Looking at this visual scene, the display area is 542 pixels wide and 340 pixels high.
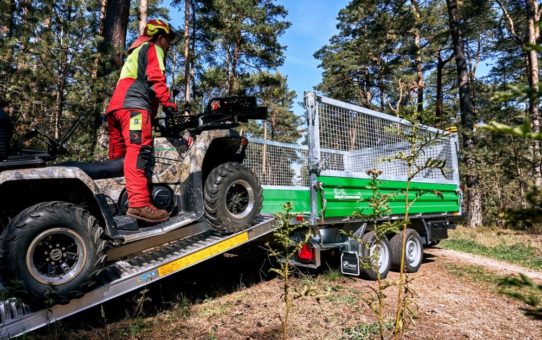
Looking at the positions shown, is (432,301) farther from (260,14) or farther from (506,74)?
(506,74)

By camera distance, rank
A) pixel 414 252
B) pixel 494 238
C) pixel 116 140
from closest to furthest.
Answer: pixel 116 140
pixel 414 252
pixel 494 238

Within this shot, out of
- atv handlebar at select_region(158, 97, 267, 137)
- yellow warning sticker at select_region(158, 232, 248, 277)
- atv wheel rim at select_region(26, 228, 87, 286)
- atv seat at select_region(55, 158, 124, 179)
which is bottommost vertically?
yellow warning sticker at select_region(158, 232, 248, 277)

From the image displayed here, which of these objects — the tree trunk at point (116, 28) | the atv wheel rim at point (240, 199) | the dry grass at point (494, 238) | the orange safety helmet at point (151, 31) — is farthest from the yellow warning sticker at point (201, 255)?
the dry grass at point (494, 238)

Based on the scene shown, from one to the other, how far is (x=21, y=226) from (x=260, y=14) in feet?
61.5

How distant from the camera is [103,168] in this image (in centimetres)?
340

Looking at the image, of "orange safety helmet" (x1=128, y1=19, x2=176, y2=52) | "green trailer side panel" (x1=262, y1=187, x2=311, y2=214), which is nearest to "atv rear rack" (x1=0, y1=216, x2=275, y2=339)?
"green trailer side panel" (x1=262, y1=187, x2=311, y2=214)

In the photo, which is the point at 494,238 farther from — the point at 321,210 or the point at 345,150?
the point at 321,210

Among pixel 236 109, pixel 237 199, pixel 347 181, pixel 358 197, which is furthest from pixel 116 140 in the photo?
pixel 358 197

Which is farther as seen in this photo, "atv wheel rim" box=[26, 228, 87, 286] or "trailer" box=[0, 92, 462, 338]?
"trailer" box=[0, 92, 462, 338]

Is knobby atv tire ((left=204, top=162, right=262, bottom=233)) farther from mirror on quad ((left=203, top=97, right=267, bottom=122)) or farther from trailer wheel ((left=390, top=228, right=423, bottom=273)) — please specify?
trailer wheel ((left=390, top=228, right=423, bottom=273))

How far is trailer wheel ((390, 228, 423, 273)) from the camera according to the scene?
567 cm

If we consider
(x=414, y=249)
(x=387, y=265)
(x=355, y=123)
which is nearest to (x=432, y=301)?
(x=387, y=265)

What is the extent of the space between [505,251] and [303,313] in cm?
728

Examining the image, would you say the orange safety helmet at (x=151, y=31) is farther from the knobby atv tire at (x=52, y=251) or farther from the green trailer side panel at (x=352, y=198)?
the green trailer side panel at (x=352, y=198)
